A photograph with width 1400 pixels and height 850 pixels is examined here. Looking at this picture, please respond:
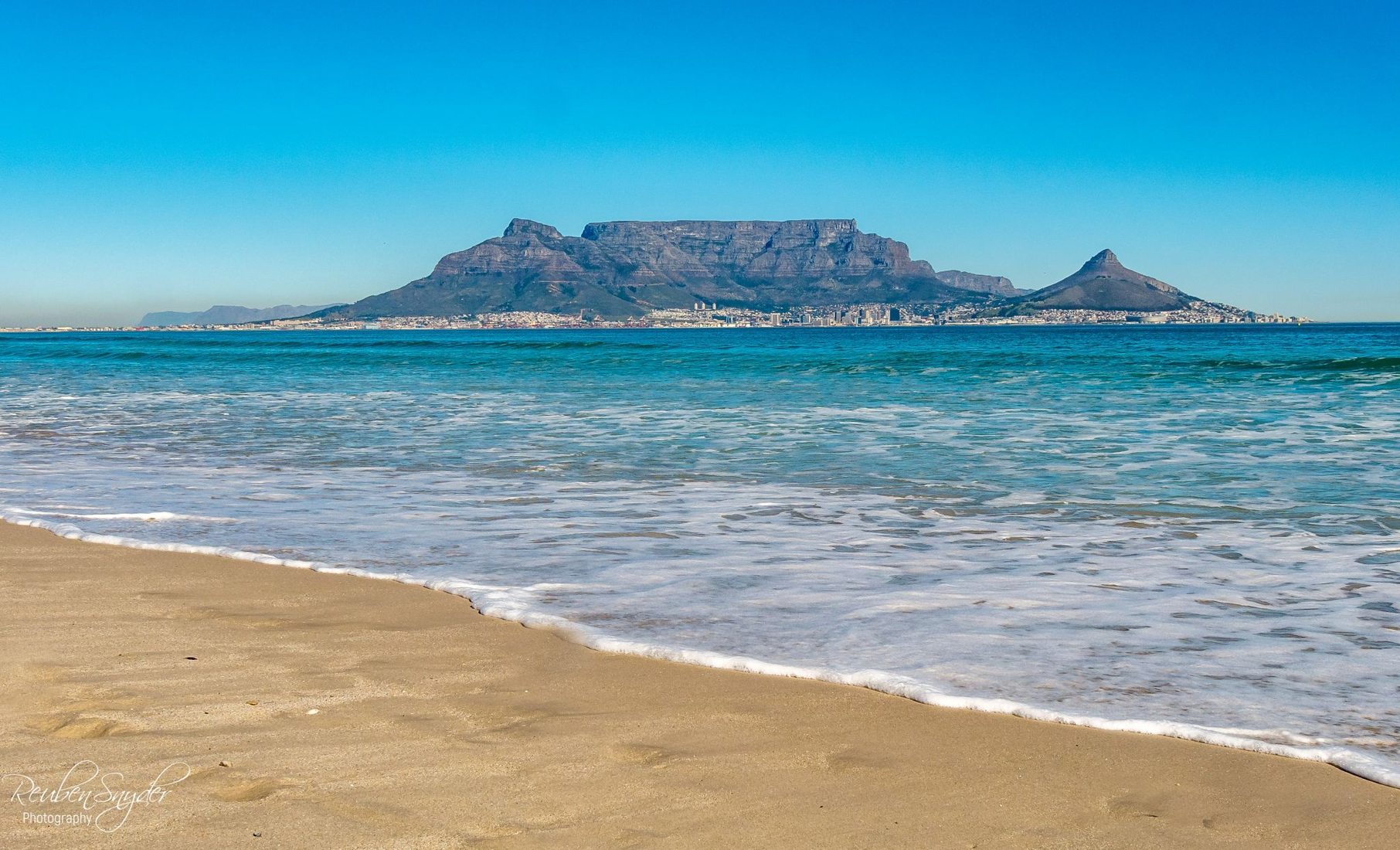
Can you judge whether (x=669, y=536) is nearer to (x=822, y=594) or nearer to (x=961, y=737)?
(x=822, y=594)

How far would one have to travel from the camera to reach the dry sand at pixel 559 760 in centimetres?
273

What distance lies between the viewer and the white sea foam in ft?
10.8

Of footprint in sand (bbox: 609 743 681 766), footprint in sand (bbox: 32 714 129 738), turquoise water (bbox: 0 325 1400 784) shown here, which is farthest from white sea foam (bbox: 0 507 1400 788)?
footprint in sand (bbox: 32 714 129 738)

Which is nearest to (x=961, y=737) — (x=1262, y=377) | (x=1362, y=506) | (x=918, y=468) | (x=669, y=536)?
(x=669, y=536)

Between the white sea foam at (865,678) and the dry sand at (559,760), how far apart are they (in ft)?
0.25

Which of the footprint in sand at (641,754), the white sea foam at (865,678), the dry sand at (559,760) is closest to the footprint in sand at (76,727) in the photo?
the dry sand at (559,760)

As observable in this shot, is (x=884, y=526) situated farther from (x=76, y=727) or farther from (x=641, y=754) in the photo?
(x=76, y=727)

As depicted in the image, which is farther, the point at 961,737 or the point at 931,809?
the point at 961,737

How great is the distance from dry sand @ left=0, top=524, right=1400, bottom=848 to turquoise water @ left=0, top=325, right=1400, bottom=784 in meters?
0.31

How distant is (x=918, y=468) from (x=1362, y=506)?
12.2ft

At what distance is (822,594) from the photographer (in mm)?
5383

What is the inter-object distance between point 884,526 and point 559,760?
14.6 feet
